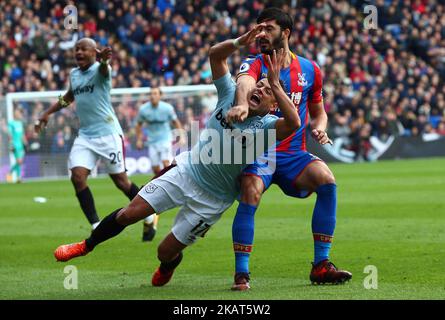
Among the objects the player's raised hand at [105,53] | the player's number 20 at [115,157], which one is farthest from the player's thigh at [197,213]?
the player's number 20 at [115,157]

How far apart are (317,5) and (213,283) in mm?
27619

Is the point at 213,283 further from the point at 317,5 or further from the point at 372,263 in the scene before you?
the point at 317,5

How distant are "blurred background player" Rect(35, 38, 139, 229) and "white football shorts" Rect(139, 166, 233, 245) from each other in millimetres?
4329

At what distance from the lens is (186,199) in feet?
26.5

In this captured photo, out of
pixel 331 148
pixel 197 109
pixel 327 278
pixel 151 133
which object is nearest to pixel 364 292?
pixel 327 278

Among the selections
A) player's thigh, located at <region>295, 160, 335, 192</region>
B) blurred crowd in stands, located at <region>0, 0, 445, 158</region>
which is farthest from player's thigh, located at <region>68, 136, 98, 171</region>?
blurred crowd in stands, located at <region>0, 0, 445, 158</region>

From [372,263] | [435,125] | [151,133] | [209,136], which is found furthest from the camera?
[435,125]

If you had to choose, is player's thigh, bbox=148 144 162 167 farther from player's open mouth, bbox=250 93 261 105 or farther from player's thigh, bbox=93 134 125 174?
player's open mouth, bbox=250 93 261 105

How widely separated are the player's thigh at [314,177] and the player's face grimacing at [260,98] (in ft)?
2.82

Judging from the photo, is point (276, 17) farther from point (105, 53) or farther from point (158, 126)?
point (158, 126)

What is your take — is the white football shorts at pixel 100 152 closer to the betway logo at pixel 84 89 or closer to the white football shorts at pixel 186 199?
the betway logo at pixel 84 89

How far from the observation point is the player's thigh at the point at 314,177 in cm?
831

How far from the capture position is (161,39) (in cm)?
3166

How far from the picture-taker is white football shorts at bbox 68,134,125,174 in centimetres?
1252
